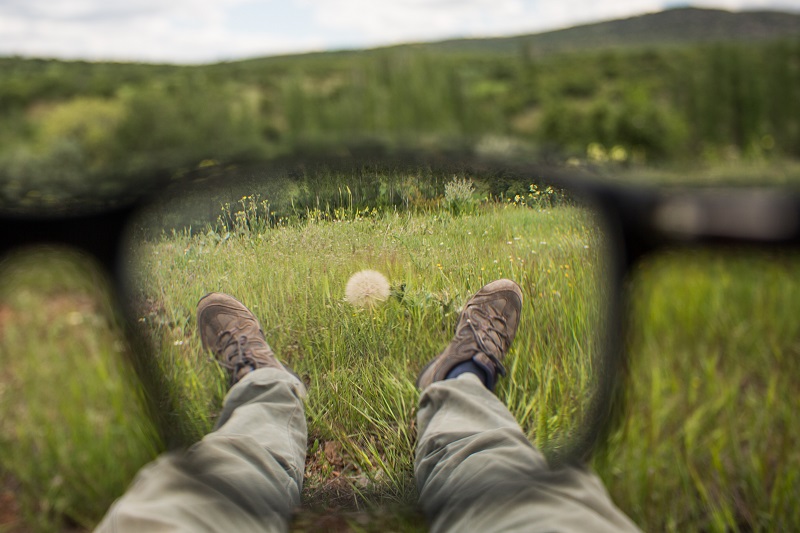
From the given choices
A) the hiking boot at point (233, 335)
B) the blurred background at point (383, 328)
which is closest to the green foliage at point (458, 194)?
the blurred background at point (383, 328)

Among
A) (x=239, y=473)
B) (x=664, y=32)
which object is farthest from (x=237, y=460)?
(x=664, y=32)

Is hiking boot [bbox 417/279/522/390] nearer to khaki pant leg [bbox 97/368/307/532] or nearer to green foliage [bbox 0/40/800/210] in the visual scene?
khaki pant leg [bbox 97/368/307/532]

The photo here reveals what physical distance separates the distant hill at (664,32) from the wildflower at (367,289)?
15.7 m

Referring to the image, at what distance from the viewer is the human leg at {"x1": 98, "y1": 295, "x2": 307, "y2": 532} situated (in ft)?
0.92

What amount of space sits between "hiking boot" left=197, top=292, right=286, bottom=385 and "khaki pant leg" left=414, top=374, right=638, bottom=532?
85mm

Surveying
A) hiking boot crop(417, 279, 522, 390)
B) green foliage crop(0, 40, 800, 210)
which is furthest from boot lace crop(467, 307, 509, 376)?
green foliage crop(0, 40, 800, 210)

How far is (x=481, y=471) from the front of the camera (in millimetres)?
317

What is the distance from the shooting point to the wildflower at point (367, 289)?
26cm

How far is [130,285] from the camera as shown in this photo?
31cm

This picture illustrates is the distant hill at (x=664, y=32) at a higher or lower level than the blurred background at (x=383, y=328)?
higher

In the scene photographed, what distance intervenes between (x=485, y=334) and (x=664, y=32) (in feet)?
55.7

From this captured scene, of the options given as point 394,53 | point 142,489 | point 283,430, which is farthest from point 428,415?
point 394,53

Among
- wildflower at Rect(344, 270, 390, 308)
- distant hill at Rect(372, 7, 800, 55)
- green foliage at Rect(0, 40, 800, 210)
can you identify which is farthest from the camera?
distant hill at Rect(372, 7, 800, 55)

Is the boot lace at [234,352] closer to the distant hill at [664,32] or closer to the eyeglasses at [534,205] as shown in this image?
the eyeglasses at [534,205]
